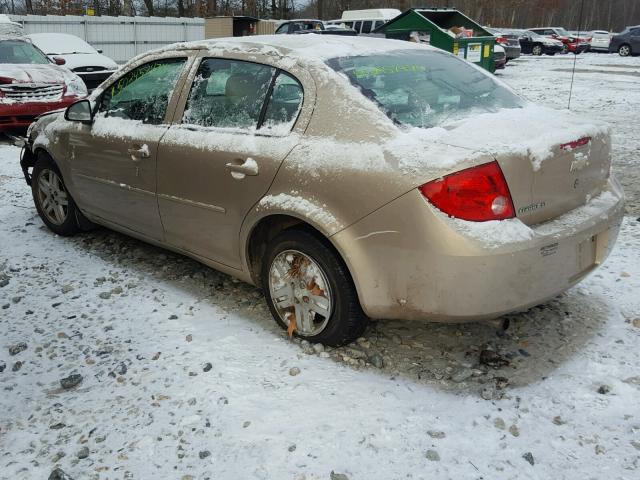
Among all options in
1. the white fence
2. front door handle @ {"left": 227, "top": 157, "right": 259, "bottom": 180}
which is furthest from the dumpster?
the white fence

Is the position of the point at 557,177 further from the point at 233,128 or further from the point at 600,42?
the point at 600,42

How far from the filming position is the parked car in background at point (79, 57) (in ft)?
43.2

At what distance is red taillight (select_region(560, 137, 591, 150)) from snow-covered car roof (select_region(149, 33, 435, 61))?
1189mm

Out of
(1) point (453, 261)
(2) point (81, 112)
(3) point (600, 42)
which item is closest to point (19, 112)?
(2) point (81, 112)

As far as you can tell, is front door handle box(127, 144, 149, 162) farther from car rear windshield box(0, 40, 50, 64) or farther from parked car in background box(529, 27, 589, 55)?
parked car in background box(529, 27, 589, 55)

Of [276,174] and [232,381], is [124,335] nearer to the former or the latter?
[232,381]

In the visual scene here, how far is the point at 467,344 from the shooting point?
3.29 metres

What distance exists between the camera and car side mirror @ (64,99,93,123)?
4.35m

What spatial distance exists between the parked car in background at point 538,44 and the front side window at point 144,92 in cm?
3185

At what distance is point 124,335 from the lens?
3436 millimetres

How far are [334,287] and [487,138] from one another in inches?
40.7

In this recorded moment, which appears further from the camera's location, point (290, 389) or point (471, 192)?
point (290, 389)

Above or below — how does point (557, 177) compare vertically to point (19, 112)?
above

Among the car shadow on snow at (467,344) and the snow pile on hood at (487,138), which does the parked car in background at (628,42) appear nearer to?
the car shadow on snow at (467,344)
